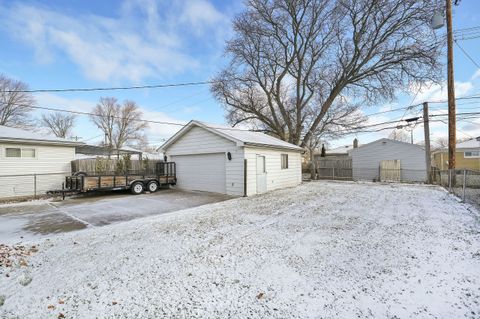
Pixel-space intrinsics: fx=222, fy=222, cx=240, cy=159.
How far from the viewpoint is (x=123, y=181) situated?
10.4 metres

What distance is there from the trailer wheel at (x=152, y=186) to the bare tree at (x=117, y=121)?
2880 centimetres

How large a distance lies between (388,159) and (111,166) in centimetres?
2050

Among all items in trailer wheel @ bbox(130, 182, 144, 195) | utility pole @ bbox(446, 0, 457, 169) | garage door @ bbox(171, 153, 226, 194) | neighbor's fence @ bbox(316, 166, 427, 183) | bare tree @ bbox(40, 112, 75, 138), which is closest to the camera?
trailer wheel @ bbox(130, 182, 144, 195)

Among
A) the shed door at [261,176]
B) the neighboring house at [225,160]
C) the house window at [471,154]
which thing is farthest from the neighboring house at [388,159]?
the shed door at [261,176]

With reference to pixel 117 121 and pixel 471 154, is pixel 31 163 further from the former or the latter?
pixel 471 154

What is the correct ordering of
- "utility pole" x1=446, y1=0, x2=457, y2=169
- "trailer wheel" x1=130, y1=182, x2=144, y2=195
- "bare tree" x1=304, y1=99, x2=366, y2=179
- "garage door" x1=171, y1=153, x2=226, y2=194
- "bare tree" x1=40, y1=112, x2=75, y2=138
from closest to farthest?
"trailer wheel" x1=130, y1=182, x2=144, y2=195 → "garage door" x1=171, y1=153, x2=226, y2=194 → "utility pole" x1=446, y1=0, x2=457, y2=169 → "bare tree" x1=304, y1=99, x2=366, y2=179 → "bare tree" x1=40, y1=112, x2=75, y2=138

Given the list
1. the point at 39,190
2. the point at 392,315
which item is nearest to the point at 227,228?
the point at 392,315

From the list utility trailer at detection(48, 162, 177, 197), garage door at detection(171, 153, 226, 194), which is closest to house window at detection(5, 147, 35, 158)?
utility trailer at detection(48, 162, 177, 197)

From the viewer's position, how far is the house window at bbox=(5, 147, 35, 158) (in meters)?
10.6

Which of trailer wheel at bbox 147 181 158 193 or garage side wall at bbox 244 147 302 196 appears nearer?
garage side wall at bbox 244 147 302 196

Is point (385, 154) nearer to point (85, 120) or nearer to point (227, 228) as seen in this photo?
point (227, 228)

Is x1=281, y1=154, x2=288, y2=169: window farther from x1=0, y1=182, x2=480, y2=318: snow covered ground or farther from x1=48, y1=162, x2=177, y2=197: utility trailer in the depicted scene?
x1=0, y1=182, x2=480, y2=318: snow covered ground

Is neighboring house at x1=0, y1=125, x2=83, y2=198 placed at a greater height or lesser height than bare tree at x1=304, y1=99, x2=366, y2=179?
lesser

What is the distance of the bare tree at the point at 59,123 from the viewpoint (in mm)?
36406
